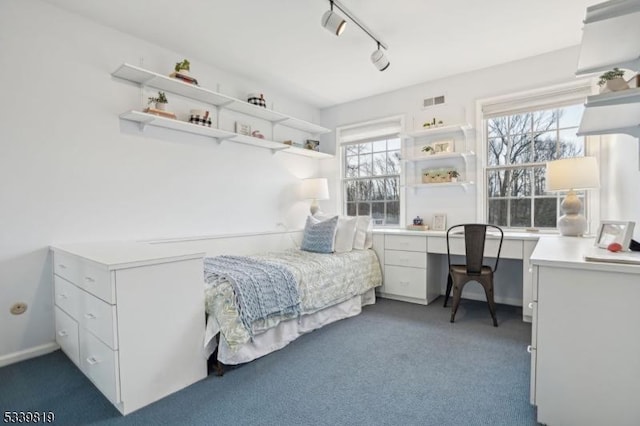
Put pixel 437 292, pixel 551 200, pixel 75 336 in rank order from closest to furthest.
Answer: pixel 75 336 < pixel 551 200 < pixel 437 292

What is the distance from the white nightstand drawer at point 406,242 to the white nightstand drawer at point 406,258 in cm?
4

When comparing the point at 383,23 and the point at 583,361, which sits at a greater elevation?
A: the point at 383,23

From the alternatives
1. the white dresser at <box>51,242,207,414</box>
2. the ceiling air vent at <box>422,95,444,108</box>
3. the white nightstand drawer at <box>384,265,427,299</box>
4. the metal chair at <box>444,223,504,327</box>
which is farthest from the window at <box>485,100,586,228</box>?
the white dresser at <box>51,242,207,414</box>

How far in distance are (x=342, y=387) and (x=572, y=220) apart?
7.86ft

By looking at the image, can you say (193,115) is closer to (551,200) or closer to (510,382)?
(510,382)

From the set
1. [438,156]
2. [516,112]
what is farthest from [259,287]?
[516,112]

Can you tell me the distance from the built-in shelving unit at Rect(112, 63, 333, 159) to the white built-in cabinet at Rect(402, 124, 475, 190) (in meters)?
1.27

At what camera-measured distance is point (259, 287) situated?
2.20m

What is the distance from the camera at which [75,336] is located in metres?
2.04

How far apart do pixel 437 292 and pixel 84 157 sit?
363cm

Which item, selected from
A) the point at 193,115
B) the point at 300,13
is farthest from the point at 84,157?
the point at 300,13

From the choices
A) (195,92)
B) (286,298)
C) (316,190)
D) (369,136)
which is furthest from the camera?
(369,136)

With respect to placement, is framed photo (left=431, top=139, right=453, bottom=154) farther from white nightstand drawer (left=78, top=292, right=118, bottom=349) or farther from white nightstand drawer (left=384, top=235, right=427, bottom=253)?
white nightstand drawer (left=78, top=292, right=118, bottom=349)

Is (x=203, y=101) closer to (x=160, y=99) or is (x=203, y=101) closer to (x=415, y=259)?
(x=160, y=99)
